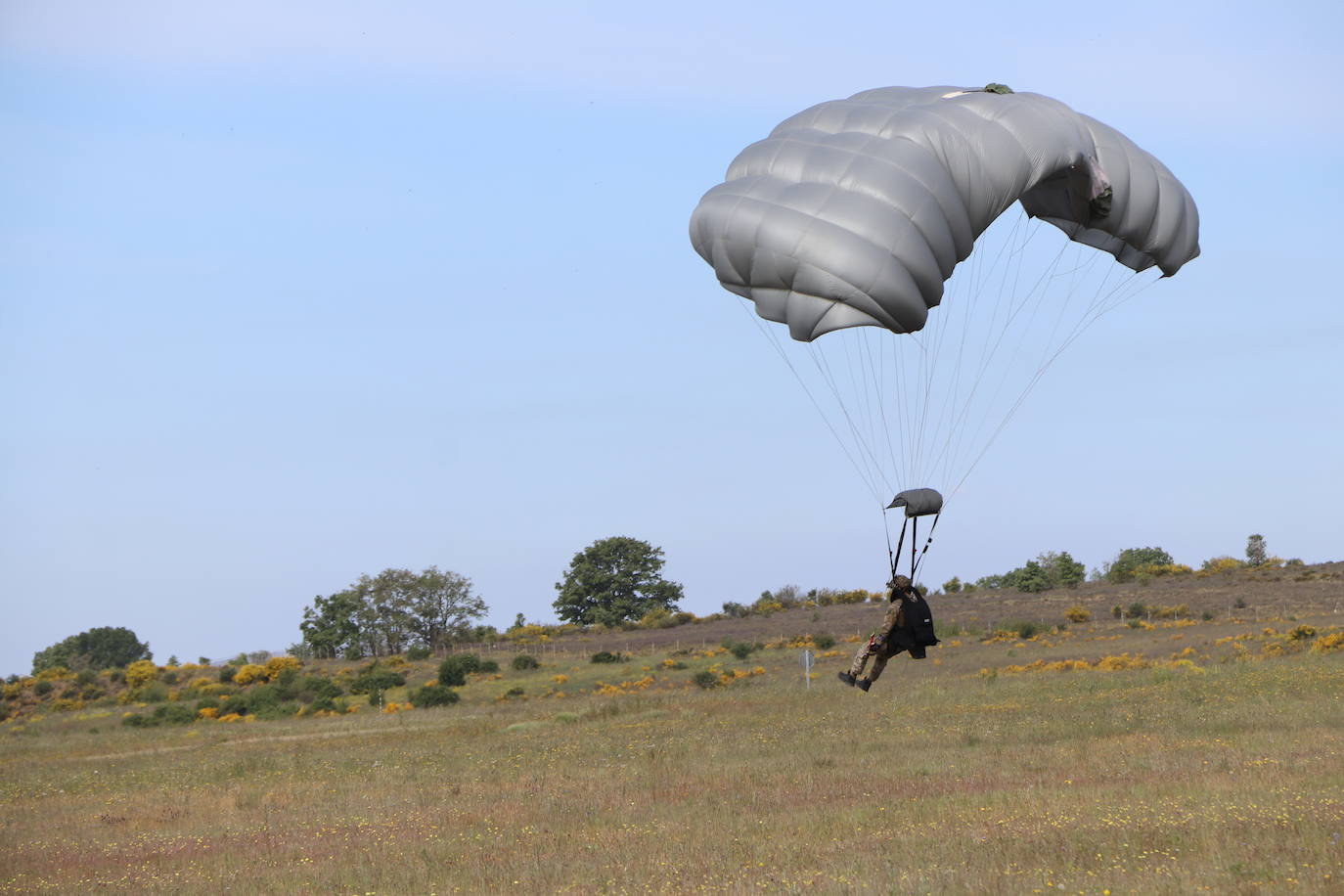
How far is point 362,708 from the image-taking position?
52344 millimetres

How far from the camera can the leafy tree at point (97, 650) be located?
435 ft

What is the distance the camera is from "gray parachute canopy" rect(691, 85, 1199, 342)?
1791 centimetres

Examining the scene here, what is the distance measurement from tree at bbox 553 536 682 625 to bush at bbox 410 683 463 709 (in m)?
68.5

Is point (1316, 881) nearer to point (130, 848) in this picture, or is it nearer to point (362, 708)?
point (130, 848)

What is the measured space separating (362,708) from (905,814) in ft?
122

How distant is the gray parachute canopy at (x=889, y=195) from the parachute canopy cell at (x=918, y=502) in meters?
2.48

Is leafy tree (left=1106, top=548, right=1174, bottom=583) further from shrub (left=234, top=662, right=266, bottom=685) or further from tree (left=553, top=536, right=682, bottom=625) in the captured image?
shrub (left=234, top=662, right=266, bottom=685)

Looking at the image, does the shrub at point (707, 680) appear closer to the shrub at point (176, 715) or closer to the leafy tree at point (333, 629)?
the shrub at point (176, 715)

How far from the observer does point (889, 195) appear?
17969 mm

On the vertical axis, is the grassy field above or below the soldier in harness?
below

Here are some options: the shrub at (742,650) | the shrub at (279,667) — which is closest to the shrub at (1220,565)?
the shrub at (742,650)

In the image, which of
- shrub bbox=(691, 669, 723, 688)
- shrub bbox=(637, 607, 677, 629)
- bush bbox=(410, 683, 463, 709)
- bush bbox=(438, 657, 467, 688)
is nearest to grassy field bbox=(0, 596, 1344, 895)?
shrub bbox=(691, 669, 723, 688)

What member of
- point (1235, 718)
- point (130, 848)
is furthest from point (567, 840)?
point (1235, 718)

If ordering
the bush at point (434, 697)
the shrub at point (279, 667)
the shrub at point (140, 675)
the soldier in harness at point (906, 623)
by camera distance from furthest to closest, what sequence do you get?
the shrub at point (140, 675), the shrub at point (279, 667), the bush at point (434, 697), the soldier in harness at point (906, 623)
